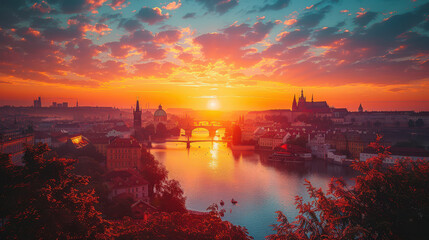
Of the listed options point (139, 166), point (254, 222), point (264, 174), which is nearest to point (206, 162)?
point (264, 174)

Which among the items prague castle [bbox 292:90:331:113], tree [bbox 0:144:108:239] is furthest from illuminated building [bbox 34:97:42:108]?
tree [bbox 0:144:108:239]

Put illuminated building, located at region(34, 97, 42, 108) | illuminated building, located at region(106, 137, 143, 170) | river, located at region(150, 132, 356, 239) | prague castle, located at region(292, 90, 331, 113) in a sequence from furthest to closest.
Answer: illuminated building, located at region(34, 97, 42, 108)
prague castle, located at region(292, 90, 331, 113)
illuminated building, located at region(106, 137, 143, 170)
river, located at region(150, 132, 356, 239)

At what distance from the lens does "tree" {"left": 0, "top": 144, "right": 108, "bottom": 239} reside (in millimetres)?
3137

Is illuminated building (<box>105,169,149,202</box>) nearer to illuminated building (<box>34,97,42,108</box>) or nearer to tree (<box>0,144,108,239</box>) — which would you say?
tree (<box>0,144,108,239</box>)

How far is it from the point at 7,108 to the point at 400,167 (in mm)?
100110

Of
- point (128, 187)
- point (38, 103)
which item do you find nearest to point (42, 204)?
point (128, 187)

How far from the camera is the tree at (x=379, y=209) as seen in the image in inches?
132

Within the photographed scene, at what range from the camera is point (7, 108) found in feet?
268

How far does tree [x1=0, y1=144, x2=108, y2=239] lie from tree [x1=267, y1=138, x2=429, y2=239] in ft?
8.54

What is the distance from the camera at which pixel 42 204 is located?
334 cm

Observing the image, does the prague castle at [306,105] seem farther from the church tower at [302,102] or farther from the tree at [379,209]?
the tree at [379,209]

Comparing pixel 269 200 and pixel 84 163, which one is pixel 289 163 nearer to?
pixel 269 200

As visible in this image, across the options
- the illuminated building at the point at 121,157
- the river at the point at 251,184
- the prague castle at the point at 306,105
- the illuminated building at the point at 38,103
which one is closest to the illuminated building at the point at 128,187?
the river at the point at 251,184

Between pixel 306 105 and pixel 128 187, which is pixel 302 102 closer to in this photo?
pixel 306 105
